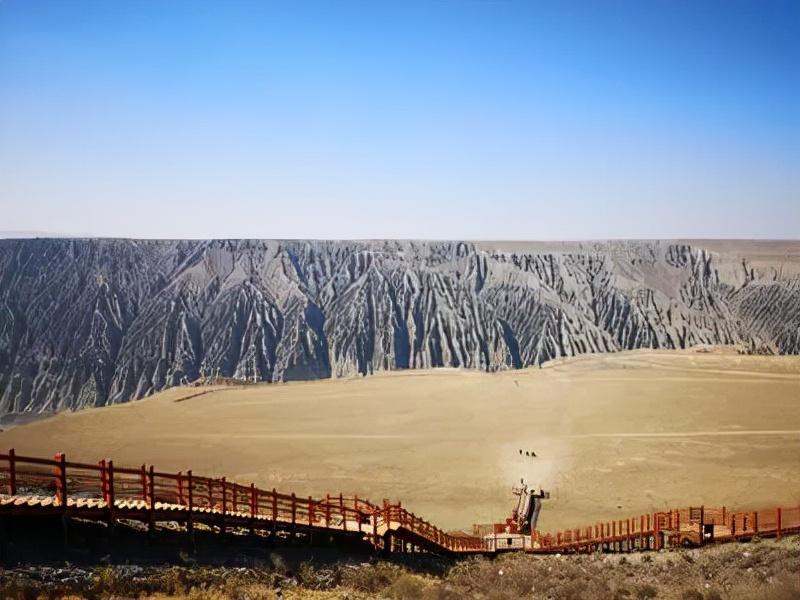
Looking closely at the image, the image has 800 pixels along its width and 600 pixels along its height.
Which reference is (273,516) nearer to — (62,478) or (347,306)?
(62,478)

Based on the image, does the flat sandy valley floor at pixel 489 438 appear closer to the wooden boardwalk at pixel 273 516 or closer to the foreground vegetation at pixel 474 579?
the wooden boardwalk at pixel 273 516

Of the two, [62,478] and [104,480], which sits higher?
[62,478]

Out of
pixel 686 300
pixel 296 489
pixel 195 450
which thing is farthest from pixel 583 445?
pixel 686 300

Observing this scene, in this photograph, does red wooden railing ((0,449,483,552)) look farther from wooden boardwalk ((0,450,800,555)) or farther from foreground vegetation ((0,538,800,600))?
foreground vegetation ((0,538,800,600))

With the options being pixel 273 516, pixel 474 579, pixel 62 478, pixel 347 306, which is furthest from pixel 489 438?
pixel 347 306

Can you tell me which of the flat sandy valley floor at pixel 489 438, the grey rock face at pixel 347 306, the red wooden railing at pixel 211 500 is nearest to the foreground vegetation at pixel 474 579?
the red wooden railing at pixel 211 500

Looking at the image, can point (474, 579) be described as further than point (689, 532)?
A: No
